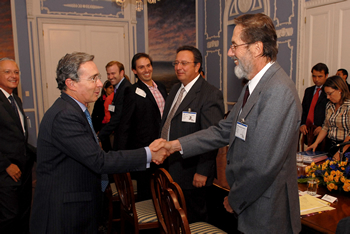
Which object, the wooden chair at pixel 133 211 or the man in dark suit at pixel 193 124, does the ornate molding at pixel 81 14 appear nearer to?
the man in dark suit at pixel 193 124

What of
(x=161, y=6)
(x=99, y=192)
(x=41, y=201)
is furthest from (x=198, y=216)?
(x=161, y=6)

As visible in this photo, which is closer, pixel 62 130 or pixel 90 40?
pixel 62 130

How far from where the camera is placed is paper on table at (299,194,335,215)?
174 cm

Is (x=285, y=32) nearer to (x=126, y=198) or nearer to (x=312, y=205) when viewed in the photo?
(x=312, y=205)

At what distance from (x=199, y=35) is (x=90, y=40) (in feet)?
9.89

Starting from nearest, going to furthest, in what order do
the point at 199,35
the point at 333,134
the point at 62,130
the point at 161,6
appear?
the point at 62,130
the point at 333,134
the point at 161,6
the point at 199,35

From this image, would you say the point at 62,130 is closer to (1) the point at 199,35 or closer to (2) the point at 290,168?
(2) the point at 290,168

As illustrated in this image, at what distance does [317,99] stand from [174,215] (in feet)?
12.9

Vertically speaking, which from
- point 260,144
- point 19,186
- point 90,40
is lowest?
point 19,186

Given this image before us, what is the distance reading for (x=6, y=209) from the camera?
283cm

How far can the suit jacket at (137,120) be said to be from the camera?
3305mm

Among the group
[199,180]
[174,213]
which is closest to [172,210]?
[174,213]

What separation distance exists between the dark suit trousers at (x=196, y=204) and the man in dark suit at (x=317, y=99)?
2.51 metres

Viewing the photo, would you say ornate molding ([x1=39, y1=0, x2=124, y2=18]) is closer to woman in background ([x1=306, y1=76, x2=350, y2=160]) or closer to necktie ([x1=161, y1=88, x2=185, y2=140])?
necktie ([x1=161, y1=88, x2=185, y2=140])
